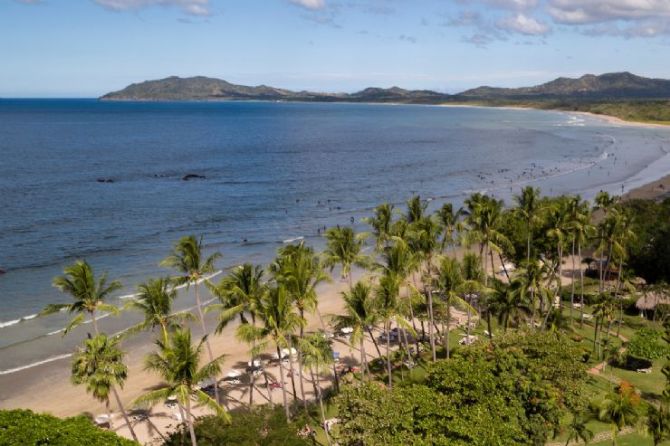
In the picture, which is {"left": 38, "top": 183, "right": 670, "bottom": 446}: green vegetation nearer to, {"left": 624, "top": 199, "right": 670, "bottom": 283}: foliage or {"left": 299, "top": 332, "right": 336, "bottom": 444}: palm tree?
{"left": 299, "top": 332, "right": 336, "bottom": 444}: palm tree

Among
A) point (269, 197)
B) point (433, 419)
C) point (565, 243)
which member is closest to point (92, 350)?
point (433, 419)

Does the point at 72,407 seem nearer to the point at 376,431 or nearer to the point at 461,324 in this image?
the point at 376,431

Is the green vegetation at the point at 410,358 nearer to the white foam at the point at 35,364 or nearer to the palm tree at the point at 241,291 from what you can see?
the palm tree at the point at 241,291

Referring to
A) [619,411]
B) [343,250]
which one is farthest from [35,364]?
[619,411]

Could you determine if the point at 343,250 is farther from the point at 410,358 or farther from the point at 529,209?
the point at 529,209

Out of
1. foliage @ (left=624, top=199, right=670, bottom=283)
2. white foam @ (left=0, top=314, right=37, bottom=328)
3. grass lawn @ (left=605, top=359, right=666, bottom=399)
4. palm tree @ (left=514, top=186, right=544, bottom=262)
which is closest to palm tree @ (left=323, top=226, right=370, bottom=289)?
grass lawn @ (left=605, top=359, right=666, bottom=399)

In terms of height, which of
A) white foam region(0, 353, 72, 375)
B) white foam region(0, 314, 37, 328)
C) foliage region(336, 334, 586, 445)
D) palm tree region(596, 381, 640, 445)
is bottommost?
white foam region(0, 353, 72, 375)
